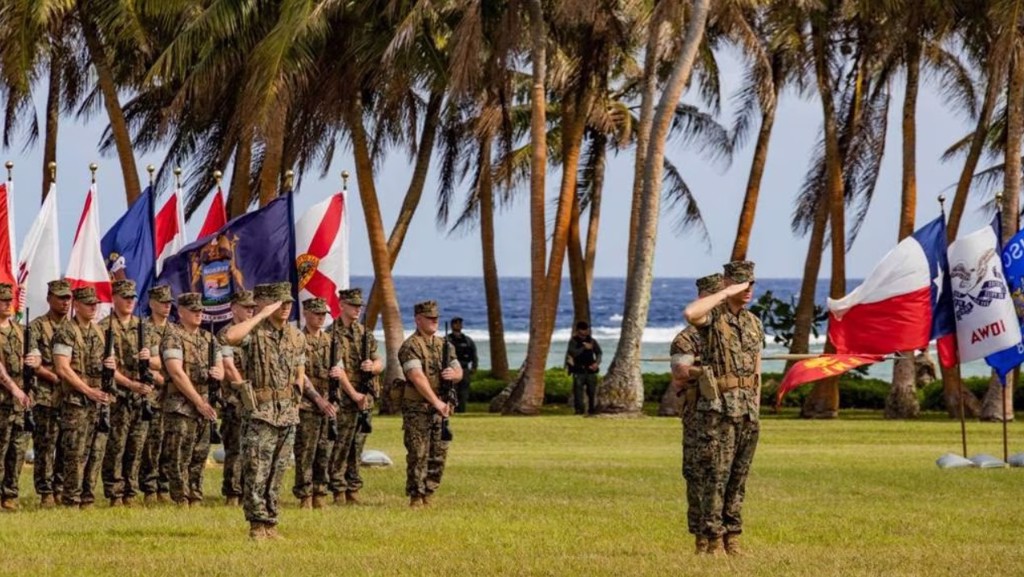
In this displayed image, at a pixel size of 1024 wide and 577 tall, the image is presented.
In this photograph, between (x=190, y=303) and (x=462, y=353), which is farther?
(x=462, y=353)

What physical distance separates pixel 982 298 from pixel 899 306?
0.94m

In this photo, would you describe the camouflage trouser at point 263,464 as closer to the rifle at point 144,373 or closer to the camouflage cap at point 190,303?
the camouflage cap at point 190,303

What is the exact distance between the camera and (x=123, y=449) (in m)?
17.8

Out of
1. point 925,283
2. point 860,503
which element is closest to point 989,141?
point 925,283

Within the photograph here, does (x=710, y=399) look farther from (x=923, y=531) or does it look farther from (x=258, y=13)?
(x=258, y=13)

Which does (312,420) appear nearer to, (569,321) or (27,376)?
(27,376)

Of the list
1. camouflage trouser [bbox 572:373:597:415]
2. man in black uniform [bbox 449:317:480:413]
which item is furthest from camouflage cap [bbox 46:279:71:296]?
camouflage trouser [bbox 572:373:597:415]

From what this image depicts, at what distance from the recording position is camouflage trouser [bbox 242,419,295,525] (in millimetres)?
14570

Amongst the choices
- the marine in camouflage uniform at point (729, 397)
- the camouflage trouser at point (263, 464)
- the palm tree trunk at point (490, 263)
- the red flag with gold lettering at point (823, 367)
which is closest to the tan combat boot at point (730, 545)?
the marine in camouflage uniform at point (729, 397)

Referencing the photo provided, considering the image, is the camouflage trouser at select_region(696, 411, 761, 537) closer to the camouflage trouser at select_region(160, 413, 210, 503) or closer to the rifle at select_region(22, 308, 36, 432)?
the camouflage trouser at select_region(160, 413, 210, 503)

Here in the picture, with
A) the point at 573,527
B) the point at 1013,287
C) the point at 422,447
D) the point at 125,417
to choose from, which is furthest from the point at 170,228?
the point at 573,527

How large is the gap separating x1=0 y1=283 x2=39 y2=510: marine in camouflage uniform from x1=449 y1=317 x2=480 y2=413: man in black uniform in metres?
18.4

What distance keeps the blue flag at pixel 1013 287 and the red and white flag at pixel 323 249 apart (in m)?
7.24

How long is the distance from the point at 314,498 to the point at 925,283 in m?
8.40
